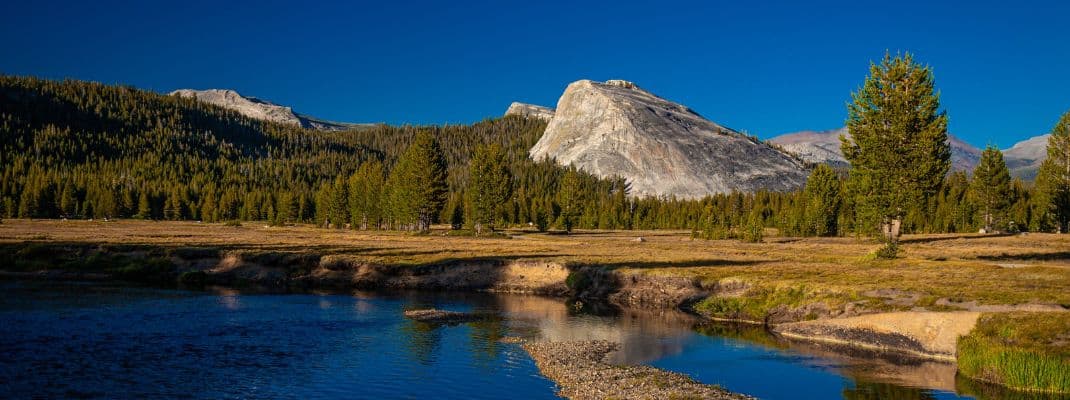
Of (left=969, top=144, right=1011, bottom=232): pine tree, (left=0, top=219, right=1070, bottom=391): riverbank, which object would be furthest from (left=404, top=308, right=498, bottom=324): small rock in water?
(left=969, top=144, right=1011, bottom=232): pine tree

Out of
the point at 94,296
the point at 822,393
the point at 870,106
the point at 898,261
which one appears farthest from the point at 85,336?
the point at 870,106

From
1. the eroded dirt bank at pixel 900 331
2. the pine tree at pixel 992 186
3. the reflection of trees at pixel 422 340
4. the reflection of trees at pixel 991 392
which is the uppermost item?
the pine tree at pixel 992 186

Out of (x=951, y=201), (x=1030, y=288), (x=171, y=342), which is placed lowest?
(x=171, y=342)

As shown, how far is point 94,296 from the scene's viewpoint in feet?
158

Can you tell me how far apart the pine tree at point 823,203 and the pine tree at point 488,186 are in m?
60.1

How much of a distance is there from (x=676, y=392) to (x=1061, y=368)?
51.4ft

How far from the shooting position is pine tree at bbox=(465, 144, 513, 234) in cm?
12606

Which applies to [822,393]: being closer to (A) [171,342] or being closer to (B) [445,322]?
(B) [445,322]

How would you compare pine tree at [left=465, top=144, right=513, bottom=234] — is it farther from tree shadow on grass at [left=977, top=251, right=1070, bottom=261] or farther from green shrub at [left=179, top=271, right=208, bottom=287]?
tree shadow on grass at [left=977, top=251, right=1070, bottom=261]

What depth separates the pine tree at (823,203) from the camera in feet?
429

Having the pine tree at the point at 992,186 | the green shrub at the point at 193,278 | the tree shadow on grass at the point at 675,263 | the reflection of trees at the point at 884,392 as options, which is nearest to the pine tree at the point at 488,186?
the tree shadow on grass at the point at 675,263

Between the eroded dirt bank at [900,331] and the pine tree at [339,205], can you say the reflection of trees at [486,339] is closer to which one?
the eroded dirt bank at [900,331]

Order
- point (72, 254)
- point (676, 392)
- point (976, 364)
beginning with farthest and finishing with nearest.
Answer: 1. point (72, 254)
2. point (976, 364)
3. point (676, 392)

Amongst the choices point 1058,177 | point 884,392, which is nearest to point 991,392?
point 884,392
